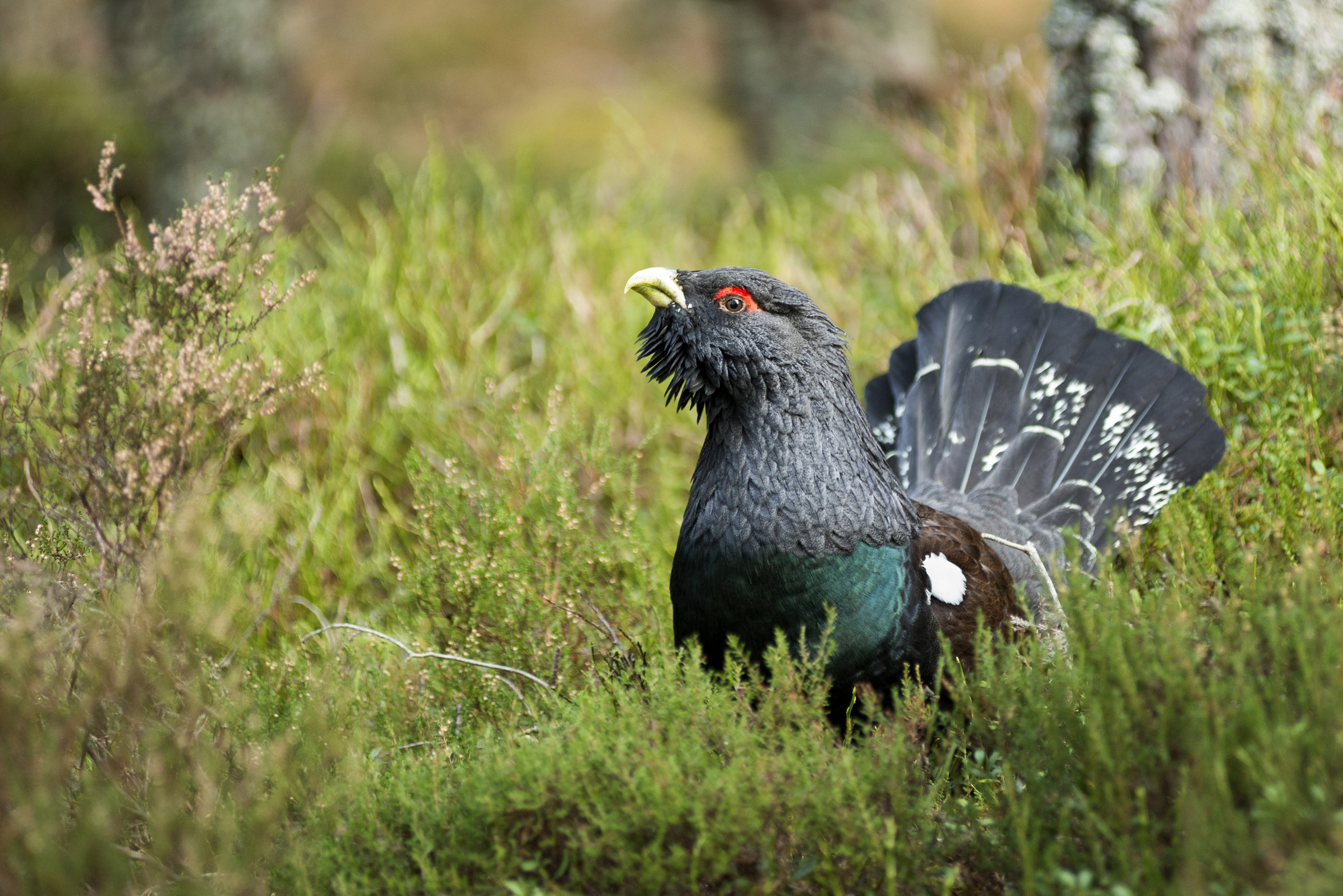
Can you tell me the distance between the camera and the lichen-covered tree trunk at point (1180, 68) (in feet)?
15.2

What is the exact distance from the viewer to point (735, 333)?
277cm

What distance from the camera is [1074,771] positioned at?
77.3 inches

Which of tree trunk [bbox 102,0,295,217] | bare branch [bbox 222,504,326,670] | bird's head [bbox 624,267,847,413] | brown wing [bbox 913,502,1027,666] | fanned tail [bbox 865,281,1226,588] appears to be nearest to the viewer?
bird's head [bbox 624,267,847,413]

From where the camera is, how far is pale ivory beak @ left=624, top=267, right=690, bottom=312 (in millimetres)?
2830

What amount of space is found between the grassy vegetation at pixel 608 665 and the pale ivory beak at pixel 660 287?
2.11 ft

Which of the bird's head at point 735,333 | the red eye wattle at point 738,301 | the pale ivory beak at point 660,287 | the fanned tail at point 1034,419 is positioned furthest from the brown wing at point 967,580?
the pale ivory beak at point 660,287

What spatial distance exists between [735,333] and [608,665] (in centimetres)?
100

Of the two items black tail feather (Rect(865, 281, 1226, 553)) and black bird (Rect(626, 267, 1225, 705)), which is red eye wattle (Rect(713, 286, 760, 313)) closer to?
black bird (Rect(626, 267, 1225, 705))

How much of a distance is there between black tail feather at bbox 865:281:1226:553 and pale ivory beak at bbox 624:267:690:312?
4.27 ft

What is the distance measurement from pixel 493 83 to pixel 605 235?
8.49m

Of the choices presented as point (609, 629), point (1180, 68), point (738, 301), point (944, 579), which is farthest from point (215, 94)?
point (944, 579)

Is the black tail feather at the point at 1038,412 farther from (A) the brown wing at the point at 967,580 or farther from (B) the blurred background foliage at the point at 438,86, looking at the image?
(B) the blurred background foliage at the point at 438,86

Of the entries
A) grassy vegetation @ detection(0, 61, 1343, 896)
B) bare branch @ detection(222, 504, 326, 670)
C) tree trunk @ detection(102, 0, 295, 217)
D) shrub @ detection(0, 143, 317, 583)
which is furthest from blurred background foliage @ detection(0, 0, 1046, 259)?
shrub @ detection(0, 143, 317, 583)

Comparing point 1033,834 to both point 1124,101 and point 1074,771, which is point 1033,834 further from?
point 1124,101
